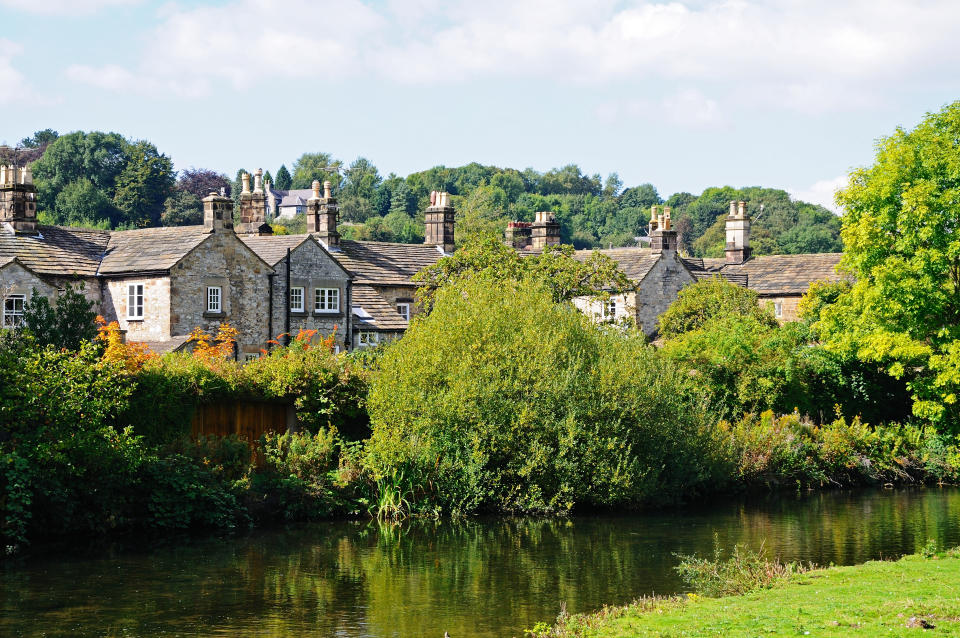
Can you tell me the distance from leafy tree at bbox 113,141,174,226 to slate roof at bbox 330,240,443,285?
185 feet

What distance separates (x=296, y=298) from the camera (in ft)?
171

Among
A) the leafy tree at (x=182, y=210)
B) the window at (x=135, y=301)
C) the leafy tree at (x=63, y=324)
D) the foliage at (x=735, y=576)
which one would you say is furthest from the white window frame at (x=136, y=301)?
the leafy tree at (x=182, y=210)

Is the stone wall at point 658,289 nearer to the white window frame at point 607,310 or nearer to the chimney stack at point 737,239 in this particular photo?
the white window frame at point 607,310

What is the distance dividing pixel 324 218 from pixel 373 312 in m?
7.06

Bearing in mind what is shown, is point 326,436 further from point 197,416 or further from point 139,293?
point 139,293

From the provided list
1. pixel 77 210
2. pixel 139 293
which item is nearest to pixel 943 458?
pixel 139 293

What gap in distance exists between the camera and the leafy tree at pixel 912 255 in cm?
3891

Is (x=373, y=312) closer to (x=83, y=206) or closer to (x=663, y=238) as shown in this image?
(x=663, y=238)

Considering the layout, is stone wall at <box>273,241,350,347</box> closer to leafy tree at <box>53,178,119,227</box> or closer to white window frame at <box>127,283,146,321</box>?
white window frame at <box>127,283,146,321</box>

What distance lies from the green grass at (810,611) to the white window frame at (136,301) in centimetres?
3298

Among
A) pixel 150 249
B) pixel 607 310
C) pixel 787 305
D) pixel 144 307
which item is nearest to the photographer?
pixel 607 310

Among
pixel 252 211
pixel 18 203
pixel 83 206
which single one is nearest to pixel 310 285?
pixel 252 211

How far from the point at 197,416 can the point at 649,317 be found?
3343 cm

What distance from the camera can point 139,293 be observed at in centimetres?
4741
